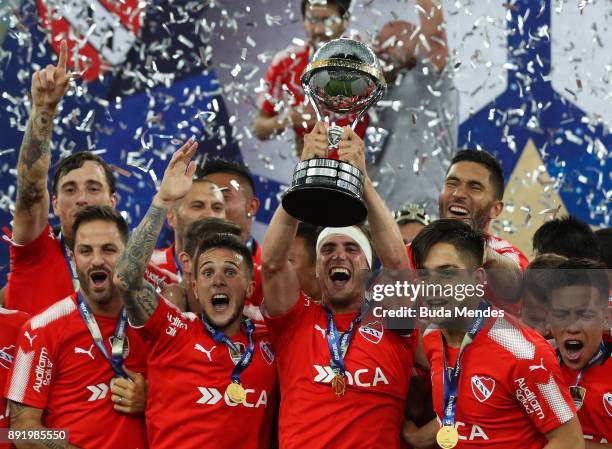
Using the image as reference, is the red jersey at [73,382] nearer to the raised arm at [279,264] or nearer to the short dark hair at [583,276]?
the raised arm at [279,264]

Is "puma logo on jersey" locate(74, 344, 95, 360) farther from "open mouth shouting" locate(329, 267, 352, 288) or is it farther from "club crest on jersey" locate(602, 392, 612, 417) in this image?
"club crest on jersey" locate(602, 392, 612, 417)

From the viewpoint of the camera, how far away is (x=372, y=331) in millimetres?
3869

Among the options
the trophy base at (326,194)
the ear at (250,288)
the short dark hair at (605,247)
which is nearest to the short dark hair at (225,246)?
the ear at (250,288)

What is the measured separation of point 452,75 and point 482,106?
30 cm

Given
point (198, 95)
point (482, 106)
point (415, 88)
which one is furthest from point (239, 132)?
point (482, 106)

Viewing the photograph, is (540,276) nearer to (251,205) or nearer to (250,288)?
(250,288)

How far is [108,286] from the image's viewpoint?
4.04 metres

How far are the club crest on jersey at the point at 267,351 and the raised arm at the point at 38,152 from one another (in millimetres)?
1255

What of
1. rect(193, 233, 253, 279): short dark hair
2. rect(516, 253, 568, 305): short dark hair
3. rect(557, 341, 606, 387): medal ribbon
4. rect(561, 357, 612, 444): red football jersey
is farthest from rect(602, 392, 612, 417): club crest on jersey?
rect(193, 233, 253, 279): short dark hair

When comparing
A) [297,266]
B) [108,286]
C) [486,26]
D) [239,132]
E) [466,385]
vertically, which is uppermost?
[486,26]

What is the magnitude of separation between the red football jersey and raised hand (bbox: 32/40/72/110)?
7.84 feet

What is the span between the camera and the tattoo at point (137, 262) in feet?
12.2

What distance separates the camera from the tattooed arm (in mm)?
3830

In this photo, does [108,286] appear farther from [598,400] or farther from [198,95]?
[198,95]
